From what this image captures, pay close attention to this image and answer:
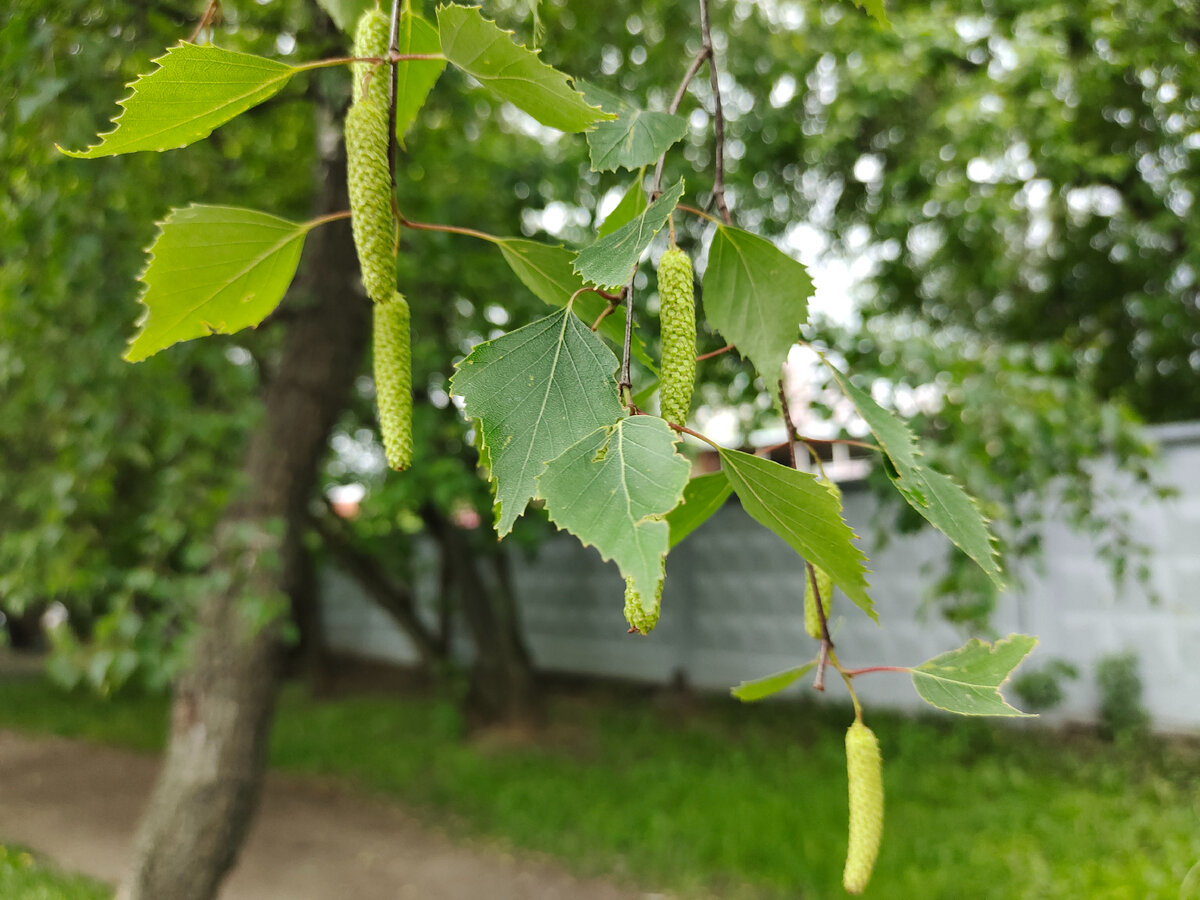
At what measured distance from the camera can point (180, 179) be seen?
8.85 ft

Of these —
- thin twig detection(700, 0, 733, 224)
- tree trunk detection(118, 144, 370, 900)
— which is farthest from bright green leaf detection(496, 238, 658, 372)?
tree trunk detection(118, 144, 370, 900)

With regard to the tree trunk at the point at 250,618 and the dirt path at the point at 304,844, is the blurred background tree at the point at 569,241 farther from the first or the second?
the dirt path at the point at 304,844

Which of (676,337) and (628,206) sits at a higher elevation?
(628,206)

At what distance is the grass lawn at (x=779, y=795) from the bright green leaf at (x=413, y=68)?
3.29 m

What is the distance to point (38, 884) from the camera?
3.57m

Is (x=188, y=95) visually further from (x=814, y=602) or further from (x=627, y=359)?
(x=814, y=602)

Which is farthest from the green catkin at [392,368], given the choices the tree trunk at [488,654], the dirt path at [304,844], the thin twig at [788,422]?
the tree trunk at [488,654]

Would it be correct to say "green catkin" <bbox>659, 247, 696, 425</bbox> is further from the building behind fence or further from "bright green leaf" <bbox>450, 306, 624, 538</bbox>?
the building behind fence

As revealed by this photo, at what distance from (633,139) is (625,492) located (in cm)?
31

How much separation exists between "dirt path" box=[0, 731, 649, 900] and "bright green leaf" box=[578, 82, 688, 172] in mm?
3640

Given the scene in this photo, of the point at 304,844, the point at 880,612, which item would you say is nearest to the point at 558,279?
the point at 304,844

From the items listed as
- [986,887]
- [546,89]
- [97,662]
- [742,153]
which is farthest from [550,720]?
[546,89]

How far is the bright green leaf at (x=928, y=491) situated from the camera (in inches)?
22.1

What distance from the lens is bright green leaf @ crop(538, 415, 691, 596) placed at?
16.0 inches
